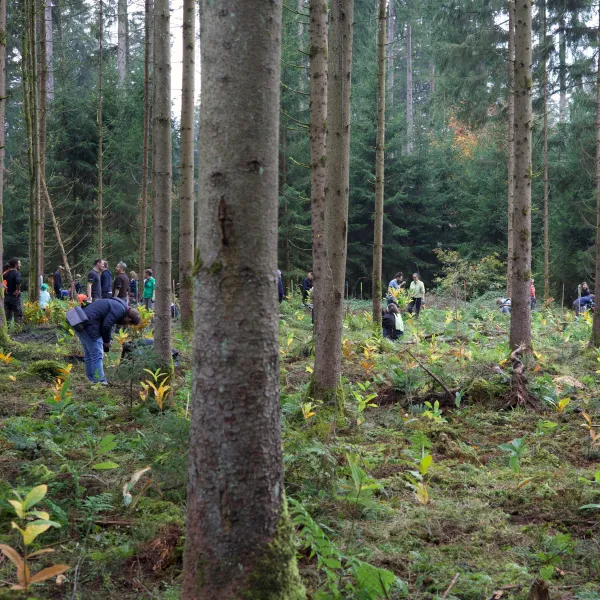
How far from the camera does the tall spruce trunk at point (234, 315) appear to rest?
2.66m

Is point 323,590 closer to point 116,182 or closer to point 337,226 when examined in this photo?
point 337,226

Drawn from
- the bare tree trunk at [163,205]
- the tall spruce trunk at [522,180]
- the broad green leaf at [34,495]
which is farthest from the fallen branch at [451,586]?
the tall spruce trunk at [522,180]

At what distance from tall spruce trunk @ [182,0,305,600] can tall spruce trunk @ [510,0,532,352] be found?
740cm

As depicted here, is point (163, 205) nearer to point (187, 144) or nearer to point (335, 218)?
point (335, 218)

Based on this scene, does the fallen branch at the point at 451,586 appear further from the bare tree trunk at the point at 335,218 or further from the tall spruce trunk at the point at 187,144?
the tall spruce trunk at the point at 187,144

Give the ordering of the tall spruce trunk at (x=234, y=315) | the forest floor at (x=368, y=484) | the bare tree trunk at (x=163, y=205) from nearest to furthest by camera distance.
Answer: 1. the tall spruce trunk at (x=234, y=315)
2. the forest floor at (x=368, y=484)
3. the bare tree trunk at (x=163, y=205)

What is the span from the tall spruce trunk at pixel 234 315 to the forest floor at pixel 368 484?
56 cm

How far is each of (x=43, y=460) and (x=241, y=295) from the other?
10.7 feet

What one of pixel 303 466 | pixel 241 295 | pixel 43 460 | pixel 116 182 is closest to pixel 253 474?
pixel 241 295

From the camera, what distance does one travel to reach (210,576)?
2672mm

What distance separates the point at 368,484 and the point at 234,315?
7.37 ft

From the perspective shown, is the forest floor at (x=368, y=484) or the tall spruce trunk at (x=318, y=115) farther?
the tall spruce trunk at (x=318, y=115)

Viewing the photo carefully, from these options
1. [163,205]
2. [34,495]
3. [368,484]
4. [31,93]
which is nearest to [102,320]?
[163,205]

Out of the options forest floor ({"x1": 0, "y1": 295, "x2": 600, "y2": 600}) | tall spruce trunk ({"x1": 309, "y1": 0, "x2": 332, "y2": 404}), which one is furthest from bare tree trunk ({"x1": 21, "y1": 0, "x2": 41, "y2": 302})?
tall spruce trunk ({"x1": 309, "y1": 0, "x2": 332, "y2": 404})
